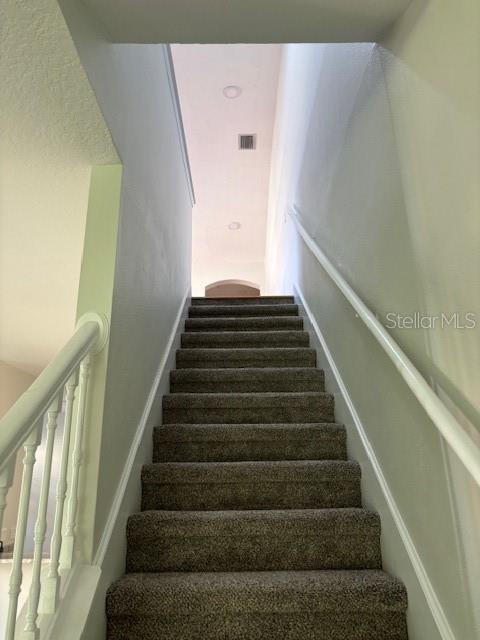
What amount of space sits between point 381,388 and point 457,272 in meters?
0.65

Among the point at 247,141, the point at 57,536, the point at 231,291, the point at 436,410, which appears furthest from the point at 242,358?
the point at 231,291

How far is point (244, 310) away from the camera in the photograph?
3.66 m

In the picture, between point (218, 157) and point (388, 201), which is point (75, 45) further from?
point (218, 157)

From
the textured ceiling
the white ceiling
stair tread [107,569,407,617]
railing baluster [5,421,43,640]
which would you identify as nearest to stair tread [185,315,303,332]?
the textured ceiling

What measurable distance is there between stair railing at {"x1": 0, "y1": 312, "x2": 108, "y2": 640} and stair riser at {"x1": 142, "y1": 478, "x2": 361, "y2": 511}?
1.95 ft

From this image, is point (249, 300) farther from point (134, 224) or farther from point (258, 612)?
point (258, 612)

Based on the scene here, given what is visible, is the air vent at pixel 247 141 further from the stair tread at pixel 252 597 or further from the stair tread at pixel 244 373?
the stair tread at pixel 252 597

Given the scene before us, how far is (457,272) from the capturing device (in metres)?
1.09

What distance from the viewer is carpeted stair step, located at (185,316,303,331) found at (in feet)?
11.1

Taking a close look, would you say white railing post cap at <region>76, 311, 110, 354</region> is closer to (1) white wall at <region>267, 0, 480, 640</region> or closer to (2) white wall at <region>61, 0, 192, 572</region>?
(2) white wall at <region>61, 0, 192, 572</region>

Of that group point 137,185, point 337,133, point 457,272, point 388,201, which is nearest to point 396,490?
point 457,272

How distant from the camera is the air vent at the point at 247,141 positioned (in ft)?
19.3

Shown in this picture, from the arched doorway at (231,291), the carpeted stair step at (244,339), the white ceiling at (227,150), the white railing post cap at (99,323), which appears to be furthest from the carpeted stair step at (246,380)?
the arched doorway at (231,291)

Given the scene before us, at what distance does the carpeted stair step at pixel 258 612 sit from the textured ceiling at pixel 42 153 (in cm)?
139
